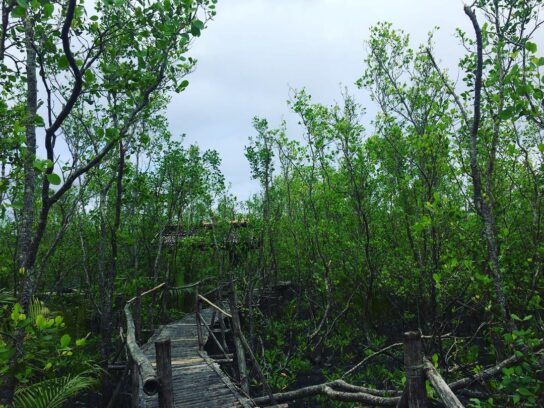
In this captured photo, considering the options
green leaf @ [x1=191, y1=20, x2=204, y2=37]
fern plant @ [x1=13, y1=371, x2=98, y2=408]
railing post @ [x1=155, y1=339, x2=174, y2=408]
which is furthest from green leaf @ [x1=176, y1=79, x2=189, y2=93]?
fern plant @ [x1=13, y1=371, x2=98, y2=408]

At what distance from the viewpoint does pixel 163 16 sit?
4516mm

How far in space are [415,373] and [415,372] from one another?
0.4 inches

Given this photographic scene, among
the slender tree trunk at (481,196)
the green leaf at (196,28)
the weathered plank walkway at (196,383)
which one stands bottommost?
the weathered plank walkway at (196,383)

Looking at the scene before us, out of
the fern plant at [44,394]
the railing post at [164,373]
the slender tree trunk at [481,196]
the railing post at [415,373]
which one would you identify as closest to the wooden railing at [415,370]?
the railing post at [415,373]

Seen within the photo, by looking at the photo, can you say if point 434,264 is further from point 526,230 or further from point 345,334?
point 345,334

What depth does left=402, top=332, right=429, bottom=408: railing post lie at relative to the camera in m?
3.61

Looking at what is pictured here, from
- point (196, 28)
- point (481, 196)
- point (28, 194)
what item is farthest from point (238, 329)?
point (196, 28)

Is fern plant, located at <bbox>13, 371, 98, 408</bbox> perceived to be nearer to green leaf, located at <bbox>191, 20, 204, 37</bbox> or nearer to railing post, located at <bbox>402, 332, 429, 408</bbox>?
railing post, located at <bbox>402, 332, 429, 408</bbox>

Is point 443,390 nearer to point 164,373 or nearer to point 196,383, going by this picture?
point 164,373

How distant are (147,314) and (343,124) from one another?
32.1 feet

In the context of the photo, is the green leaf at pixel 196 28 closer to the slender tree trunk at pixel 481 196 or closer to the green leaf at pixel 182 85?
the green leaf at pixel 182 85

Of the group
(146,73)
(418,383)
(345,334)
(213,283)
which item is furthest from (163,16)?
(213,283)

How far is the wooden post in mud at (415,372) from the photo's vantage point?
3609 mm

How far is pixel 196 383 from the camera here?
24.8ft
